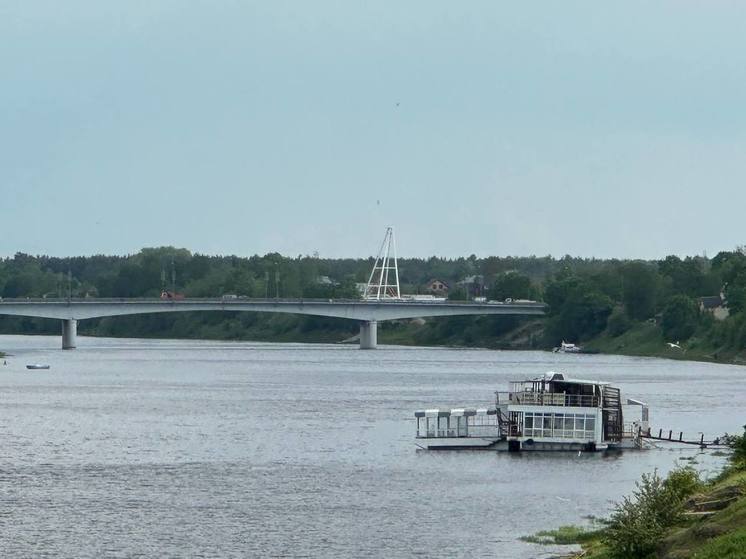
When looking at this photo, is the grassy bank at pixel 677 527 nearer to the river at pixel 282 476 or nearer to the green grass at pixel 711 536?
the green grass at pixel 711 536

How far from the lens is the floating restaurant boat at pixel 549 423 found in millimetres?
88188

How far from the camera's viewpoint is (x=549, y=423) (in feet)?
291

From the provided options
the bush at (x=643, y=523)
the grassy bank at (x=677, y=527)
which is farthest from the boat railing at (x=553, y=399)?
the bush at (x=643, y=523)

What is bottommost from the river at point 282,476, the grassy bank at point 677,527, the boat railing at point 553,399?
the river at point 282,476

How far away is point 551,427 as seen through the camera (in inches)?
3492

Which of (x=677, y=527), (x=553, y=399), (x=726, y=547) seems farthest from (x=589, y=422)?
(x=726, y=547)

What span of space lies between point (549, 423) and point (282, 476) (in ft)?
59.1

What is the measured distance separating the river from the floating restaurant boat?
155cm

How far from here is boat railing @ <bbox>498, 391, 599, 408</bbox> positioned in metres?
88.9

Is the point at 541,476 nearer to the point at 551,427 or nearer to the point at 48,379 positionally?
the point at 551,427

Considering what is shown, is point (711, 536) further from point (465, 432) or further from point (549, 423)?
point (465, 432)

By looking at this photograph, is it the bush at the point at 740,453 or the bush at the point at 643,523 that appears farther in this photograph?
the bush at the point at 740,453

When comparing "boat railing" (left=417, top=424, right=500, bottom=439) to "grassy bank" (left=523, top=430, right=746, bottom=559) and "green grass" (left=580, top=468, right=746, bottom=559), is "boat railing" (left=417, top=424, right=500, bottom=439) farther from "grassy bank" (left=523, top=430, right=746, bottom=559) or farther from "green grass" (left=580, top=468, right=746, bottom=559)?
"green grass" (left=580, top=468, right=746, bottom=559)

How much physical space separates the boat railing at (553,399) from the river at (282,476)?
354 cm
